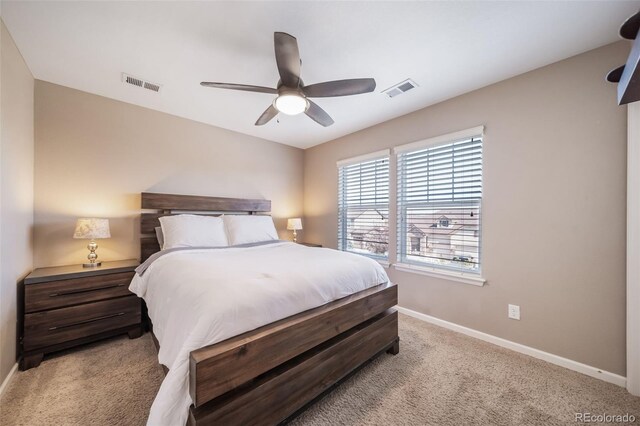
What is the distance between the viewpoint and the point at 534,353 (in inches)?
83.5

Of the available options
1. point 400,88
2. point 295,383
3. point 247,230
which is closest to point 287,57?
point 400,88

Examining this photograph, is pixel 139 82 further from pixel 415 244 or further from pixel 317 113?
pixel 415 244

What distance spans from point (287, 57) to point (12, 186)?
228 cm

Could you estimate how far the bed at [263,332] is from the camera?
44.6 inches

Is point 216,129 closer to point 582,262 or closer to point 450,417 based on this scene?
point 450,417

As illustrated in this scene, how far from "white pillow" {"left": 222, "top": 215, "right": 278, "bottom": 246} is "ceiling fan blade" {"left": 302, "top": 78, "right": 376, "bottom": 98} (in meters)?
1.84

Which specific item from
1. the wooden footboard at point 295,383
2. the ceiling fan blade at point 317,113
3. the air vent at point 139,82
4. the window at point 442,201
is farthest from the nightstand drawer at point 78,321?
the window at point 442,201

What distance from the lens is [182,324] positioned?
4.26 feet

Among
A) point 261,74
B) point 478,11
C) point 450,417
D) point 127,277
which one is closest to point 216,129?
point 261,74

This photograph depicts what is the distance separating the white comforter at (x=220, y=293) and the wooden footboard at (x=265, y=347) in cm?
5

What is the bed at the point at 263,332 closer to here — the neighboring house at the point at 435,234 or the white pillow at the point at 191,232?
the white pillow at the point at 191,232

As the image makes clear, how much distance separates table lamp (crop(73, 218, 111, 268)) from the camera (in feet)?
7.59

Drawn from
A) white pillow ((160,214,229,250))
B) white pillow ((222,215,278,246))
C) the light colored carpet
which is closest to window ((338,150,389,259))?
white pillow ((222,215,278,246))

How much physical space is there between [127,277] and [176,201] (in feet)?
3.49
